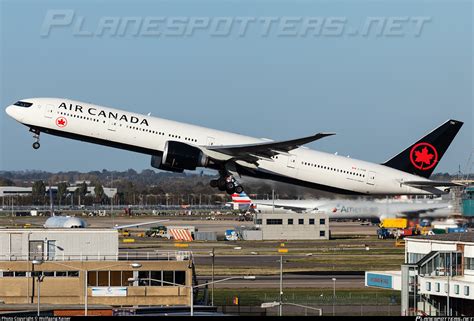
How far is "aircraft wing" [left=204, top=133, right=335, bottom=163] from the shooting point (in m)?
77.5

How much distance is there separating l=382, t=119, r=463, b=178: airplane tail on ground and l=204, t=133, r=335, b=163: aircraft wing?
10168 millimetres

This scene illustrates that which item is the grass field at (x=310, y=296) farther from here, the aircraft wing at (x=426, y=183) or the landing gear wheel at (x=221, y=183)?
the aircraft wing at (x=426, y=183)

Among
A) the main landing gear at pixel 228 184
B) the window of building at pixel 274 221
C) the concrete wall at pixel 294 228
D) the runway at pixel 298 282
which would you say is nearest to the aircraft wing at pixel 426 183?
the runway at pixel 298 282

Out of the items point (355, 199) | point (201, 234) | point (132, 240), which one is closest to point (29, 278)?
point (355, 199)

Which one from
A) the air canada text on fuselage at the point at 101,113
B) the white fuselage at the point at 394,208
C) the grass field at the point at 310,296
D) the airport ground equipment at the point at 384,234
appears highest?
the air canada text on fuselage at the point at 101,113

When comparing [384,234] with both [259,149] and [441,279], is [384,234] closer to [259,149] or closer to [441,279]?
[259,149]

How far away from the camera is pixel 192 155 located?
77.4 metres

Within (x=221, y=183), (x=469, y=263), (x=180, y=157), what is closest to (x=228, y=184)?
(x=221, y=183)

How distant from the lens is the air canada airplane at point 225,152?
251ft

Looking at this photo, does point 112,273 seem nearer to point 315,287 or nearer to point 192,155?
point 192,155

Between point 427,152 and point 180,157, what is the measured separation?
22144 millimetres

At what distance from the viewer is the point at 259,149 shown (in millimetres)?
78688

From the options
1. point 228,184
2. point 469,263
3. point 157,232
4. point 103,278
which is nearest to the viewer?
point 469,263

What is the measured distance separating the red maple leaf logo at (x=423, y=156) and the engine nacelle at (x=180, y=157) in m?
18.5
